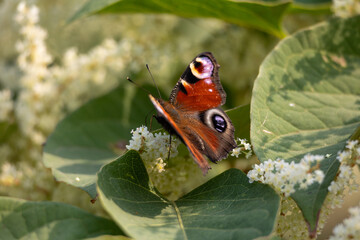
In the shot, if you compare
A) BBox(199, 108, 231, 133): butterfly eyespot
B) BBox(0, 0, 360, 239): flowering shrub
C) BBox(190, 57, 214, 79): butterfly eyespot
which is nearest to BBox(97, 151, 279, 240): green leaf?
BBox(0, 0, 360, 239): flowering shrub

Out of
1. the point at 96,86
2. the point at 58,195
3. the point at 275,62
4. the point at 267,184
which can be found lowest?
the point at 58,195

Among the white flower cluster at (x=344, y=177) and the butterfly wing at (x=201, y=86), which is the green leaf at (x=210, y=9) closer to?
the butterfly wing at (x=201, y=86)

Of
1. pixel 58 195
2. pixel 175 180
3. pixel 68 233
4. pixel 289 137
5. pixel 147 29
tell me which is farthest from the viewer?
pixel 147 29

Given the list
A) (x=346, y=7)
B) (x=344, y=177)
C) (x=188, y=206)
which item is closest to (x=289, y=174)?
(x=344, y=177)

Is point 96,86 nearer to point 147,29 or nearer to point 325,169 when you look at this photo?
point 147,29

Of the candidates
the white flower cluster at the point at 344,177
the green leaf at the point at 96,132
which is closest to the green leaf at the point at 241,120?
the white flower cluster at the point at 344,177

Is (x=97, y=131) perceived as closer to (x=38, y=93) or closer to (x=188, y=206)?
(x=38, y=93)

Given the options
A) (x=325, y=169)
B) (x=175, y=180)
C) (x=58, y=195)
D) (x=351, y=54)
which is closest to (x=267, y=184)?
(x=325, y=169)
